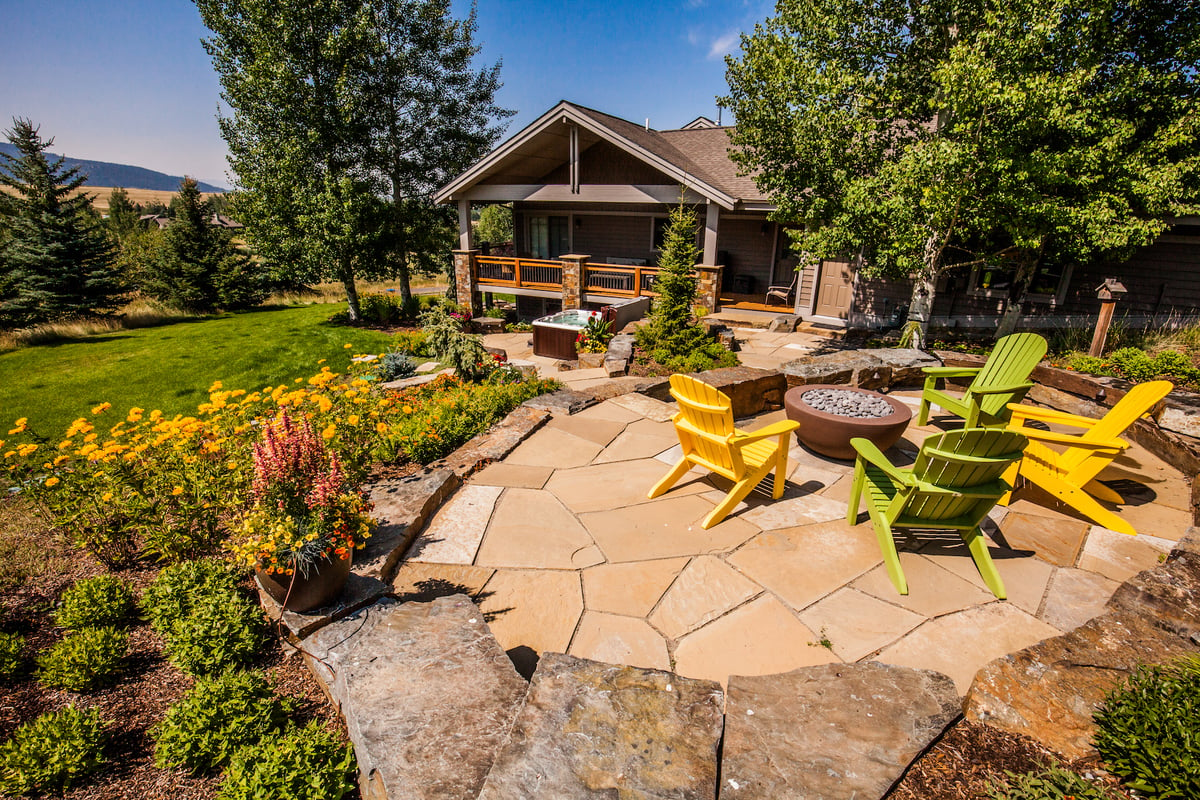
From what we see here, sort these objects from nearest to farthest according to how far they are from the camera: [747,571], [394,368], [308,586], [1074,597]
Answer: [308,586], [1074,597], [747,571], [394,368]

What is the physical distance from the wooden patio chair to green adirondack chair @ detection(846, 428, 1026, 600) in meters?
10.9

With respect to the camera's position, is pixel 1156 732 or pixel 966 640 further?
pixel 966 640

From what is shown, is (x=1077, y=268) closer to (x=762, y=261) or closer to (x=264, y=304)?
(x=762, y=261)

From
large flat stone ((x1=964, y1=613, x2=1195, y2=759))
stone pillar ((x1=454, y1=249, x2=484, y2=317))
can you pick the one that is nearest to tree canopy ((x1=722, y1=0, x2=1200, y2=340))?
large flat stone ((x1=964, y1=613, x2=1195, y2=759))

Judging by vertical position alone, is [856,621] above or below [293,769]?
below

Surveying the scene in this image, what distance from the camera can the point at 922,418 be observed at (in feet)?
18.9

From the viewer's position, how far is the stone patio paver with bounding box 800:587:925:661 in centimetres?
287

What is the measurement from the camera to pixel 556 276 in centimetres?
1546

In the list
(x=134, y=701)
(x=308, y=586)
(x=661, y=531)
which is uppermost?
(x=308, y=586)

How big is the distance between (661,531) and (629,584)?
27.0 inches

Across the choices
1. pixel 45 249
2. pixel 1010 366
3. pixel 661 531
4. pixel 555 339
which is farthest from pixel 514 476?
pixel 45 249

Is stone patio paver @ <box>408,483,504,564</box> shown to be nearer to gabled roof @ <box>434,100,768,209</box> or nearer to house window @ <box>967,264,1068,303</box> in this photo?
gabled roof @ <box>434,100,768,209</box>

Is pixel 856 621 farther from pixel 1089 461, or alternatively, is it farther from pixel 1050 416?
pixel 1050 416

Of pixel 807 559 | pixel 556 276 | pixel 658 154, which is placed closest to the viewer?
pixel 807 559
